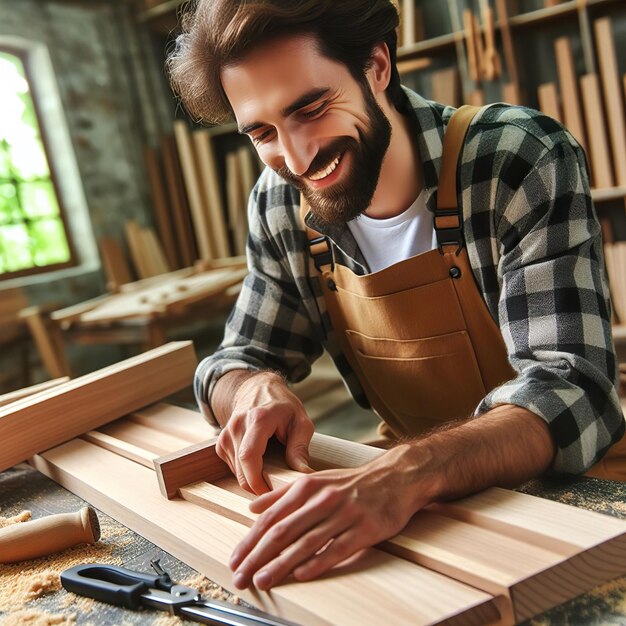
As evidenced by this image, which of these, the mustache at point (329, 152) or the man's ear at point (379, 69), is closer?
the mustache at point (329, 152)

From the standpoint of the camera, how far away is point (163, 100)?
658 centimetres

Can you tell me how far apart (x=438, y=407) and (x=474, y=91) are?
3479 millimetres

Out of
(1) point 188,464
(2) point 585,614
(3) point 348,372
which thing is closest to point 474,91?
(3) point 348,372

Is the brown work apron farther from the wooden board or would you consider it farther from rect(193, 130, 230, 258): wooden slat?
rect(193, 130, 230, 258): wooden slat

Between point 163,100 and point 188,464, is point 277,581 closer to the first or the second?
point 188,464

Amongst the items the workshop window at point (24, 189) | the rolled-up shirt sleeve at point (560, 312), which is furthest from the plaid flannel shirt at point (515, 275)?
the workshop window at point (24, 189)

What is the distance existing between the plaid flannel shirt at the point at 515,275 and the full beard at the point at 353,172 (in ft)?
0.29

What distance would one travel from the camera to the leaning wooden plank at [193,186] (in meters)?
6.19

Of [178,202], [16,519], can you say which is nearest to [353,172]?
[16,519]

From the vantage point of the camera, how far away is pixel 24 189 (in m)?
5.61

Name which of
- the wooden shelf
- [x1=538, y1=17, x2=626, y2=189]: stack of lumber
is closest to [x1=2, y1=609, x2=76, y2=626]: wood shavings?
[x1=538, y1=17, x2=626, y2=189]: stack of lumber

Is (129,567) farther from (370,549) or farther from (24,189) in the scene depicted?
(24,189)

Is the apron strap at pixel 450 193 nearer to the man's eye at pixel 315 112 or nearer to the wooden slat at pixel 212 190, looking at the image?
the man's eye at pixel 315 112

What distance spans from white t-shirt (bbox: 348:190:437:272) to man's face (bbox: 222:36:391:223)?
0.31ft
